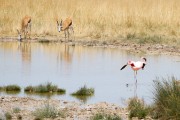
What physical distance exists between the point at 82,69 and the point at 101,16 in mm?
11396

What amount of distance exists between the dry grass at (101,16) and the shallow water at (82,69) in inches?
122

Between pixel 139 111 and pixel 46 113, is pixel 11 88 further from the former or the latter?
pixel 139 111

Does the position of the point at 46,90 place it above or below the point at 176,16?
below

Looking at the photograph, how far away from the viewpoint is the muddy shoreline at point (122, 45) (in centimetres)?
2434

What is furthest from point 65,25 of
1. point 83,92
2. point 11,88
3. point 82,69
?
point 83,92

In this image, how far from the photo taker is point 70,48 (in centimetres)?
2566

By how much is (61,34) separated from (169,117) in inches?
774

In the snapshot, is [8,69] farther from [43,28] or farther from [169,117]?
[43,28]

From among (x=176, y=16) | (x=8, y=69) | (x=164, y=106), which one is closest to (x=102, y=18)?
(x=176, y=16)

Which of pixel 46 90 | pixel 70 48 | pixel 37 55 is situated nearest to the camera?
pixel 46 90

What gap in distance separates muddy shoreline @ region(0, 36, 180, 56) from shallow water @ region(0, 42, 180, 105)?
2.53ft

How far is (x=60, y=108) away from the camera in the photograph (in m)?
12.1

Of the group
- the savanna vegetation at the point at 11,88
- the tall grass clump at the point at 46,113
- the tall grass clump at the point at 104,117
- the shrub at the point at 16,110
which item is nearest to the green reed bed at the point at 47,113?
the tall grass clump at the point at 46,113

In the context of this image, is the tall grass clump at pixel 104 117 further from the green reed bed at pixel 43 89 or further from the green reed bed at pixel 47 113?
the green reed bed at pixel 43 89
